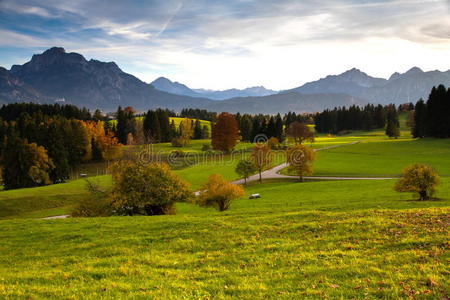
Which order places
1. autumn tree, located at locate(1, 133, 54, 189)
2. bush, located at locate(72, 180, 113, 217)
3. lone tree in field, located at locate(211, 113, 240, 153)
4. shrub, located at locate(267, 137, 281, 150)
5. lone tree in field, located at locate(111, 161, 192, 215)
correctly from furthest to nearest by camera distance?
shrub, located at locate(267, 137, 281, 150) < lone tree in field, located at locate(211, 113, 240, 153) < autumn tree, located at locate(1, 133, 54, 189) < bush, located at locate(72, 180, 113, 217) < lone tree in field, located at locate(111, 161, 192, 215)

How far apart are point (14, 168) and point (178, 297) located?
281 feet

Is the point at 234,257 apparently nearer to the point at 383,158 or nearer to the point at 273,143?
the point at 383,158

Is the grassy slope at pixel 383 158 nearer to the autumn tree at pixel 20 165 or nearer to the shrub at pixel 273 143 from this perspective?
the shrub at pixel 273 143

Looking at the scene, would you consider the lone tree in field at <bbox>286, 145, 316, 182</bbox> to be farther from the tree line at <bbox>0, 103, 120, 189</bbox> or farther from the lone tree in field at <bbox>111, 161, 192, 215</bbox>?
the tree line at <bbox>0, 103, 120, 189</bbox>

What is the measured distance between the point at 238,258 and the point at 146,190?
70.1 feet

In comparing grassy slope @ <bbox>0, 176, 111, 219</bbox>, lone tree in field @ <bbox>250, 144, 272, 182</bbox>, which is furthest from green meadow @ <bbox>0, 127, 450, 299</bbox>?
lone tree in field @ <bbox>250, 144, 272, 182</bbox>

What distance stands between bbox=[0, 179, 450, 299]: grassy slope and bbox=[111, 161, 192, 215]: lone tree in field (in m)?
10.2

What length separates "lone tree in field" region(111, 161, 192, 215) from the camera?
108 feet

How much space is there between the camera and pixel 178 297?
966 centimetres

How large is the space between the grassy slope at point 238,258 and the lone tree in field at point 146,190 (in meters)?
10.2

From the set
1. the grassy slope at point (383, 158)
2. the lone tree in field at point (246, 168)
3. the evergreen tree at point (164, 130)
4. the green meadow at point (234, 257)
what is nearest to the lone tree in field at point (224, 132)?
the grassy slope at point (383, 158)

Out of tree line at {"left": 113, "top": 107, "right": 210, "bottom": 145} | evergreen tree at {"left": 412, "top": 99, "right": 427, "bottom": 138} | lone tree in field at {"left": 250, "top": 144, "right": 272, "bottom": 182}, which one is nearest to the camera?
lone tree in field at {"left": 250, "top": 144, "right": 272, "bottom": 182}

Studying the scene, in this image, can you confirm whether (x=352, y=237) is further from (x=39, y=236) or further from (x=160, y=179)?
(x=160, y=179)

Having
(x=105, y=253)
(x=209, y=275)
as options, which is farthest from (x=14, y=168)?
(x=209, y=275)
